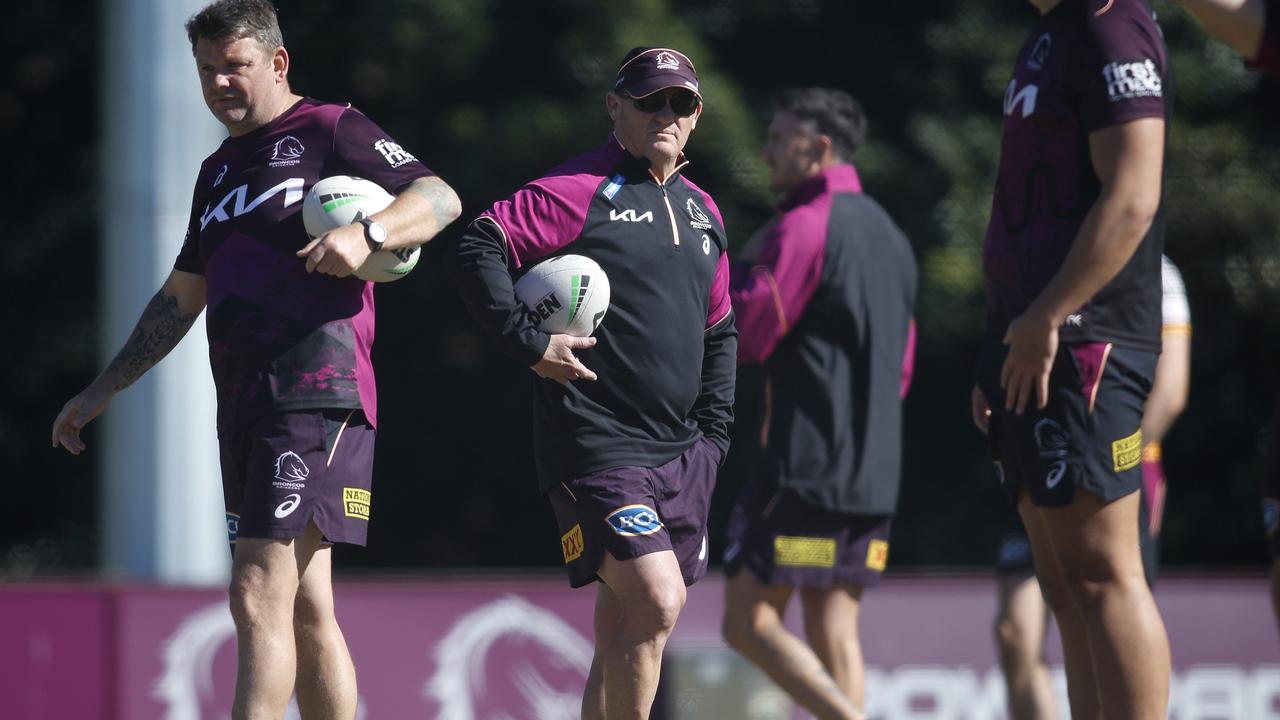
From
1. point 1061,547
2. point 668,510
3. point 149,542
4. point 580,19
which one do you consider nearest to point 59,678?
point 149,542

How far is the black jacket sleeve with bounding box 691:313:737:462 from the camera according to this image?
5004mm

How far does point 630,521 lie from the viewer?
454 cm

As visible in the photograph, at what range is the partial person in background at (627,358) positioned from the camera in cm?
451

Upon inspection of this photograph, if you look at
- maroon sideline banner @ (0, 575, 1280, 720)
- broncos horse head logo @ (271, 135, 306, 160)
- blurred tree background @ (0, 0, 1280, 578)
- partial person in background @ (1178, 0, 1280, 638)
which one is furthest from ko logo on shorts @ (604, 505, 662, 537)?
blurred tree background @ (0, 0, 1280, 578)

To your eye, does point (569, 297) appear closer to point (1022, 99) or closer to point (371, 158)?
point (371, 158)

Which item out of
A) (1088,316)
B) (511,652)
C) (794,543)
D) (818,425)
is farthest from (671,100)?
(511,652)

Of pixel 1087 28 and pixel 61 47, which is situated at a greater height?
pixel 61 47

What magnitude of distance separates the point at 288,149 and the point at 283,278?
0.38m

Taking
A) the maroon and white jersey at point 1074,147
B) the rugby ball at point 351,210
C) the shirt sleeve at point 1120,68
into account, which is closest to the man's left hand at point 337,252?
the rugby ball at point 351,210

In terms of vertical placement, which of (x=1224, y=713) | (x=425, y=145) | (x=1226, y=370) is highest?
(x=425, y=145)

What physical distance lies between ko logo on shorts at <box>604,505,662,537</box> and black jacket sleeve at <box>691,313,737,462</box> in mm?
509

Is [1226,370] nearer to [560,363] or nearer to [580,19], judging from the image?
[580,19]

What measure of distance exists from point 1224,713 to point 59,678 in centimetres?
540

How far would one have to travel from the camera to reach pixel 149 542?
946 cm
